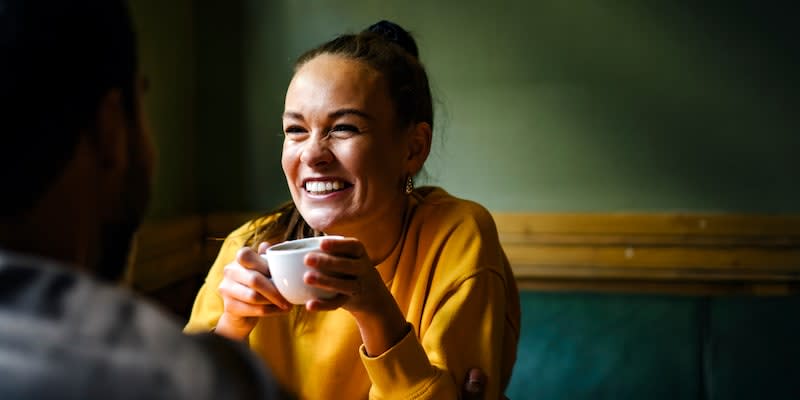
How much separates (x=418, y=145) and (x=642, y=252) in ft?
3.34

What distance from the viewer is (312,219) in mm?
1179

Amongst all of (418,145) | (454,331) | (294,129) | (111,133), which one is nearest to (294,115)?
(294,129)

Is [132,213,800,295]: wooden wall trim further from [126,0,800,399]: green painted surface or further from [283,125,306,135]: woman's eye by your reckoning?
[283,125,306,135]: woman's eye

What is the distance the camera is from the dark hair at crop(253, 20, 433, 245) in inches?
48.3

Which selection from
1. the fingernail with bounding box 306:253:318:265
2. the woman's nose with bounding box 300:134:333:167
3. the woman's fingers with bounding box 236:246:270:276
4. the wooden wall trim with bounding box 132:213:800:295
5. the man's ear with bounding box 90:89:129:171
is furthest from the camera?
the wooden wall trim with bounding box 132:213:800:295

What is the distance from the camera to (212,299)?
3.96 ft

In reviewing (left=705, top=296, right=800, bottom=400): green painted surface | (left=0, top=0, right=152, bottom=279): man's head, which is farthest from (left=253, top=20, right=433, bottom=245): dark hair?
(left=705, top=296, right=800, bottom=400): green painted surface

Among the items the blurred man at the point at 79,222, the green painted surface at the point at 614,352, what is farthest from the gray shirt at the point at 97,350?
the green painted surface at the point at 614,352

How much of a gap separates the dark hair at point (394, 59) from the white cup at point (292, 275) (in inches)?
17.9

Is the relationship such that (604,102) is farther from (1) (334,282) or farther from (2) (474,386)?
(1) (334,282)

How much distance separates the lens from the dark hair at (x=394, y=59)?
4.02 feet

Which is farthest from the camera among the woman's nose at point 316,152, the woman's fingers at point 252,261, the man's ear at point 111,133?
the woman's nose at point 316,152

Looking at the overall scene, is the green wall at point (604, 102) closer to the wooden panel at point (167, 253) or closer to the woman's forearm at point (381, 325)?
the wooden panel at point (167, 253)

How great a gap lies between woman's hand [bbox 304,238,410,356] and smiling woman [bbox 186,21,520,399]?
6 cm
